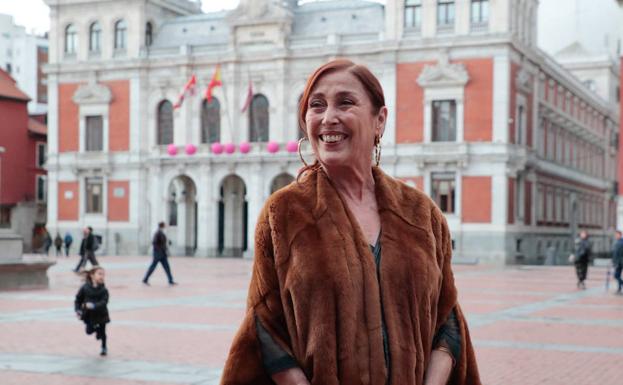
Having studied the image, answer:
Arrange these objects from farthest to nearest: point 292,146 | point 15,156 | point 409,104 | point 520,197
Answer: point 15,156 < point 520,197 < point 409,104 < point 292,146

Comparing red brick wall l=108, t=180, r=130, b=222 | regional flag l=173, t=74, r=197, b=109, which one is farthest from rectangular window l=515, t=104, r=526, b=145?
red brick wall l=108, t=180, r=130, b=222

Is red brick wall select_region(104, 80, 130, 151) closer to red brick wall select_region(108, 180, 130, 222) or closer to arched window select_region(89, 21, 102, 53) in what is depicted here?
red brick wall select_region(108, 180, 130, 222)

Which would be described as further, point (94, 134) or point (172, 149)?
point (94, 134)

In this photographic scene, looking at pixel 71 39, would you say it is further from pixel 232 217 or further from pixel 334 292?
pixel 334 292

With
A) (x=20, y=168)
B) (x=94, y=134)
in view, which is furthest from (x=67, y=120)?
(x=20, y=168)

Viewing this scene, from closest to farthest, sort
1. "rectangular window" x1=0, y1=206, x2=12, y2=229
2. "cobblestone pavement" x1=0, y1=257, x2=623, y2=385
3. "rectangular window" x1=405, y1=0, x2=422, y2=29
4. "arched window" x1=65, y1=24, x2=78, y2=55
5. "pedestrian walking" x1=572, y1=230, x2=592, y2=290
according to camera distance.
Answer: "cobblestone pavement" x1=0, y1=257, x2=623, y2=385
"pedestrian walking" x1=572, y1=230, x2=592, y2=290
"rectangular window" x1=405, y1=0, x2=422, y2=29
"arched window" x1=65, y1=24, x2=78, y2=55
"rectangular window" x1=0, y1=206, x2=12, y2=229

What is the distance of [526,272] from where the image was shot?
3453 centimetres

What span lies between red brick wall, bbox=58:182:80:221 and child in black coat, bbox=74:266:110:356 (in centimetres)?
3944

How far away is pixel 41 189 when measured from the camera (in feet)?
190

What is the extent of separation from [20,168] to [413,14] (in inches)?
1050

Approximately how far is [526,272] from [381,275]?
3248cm

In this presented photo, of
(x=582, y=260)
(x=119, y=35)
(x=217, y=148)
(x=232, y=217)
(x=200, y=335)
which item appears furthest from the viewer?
(x=119, y=35)

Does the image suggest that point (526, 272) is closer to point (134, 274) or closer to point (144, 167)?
point (134, 274)

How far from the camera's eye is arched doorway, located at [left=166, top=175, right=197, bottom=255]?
48.0 metres
